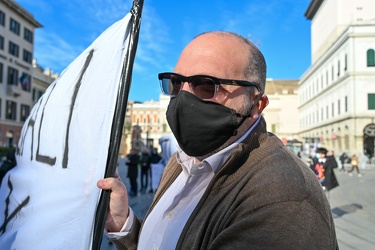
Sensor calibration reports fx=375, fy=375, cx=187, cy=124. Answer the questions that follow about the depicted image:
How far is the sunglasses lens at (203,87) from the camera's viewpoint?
58.4 inches

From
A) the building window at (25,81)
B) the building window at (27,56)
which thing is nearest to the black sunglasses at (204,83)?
the building window at (25,81)

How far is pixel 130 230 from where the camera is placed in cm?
185

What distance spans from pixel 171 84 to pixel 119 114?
0.30 m

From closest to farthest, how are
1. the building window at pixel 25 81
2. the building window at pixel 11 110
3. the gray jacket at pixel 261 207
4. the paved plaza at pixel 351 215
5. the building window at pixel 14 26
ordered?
the gray jacket at pixel 261 207, the paved plaza at pixel 351 215, the building window at pixel 11 110, the building window at pixel 14 26, the building window at pixel 25 81

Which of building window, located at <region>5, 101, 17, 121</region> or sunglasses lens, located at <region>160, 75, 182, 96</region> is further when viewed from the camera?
building window, located at <region>5, 101, 17, 121</region>

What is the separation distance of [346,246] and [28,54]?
5302 centimetres

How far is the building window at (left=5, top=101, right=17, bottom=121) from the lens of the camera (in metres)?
46.4

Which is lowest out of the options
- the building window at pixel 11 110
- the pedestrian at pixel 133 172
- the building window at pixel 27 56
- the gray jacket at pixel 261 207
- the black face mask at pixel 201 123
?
the pedestrian at pixel 133 172

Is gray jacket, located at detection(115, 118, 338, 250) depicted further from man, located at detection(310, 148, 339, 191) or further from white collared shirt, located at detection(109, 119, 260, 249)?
man, located at detection(310, 148, 339, 191)

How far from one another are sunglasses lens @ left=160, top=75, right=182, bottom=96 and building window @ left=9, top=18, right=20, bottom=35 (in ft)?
167

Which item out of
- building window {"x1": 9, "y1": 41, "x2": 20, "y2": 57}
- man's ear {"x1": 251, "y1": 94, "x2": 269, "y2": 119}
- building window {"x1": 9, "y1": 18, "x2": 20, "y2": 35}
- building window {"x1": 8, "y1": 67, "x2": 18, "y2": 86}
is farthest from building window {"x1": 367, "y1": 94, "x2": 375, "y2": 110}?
man's ear {"x1": 251, "y1": 94, "x2": 269, "y2": 119}

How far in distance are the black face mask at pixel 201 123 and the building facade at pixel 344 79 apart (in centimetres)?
4370

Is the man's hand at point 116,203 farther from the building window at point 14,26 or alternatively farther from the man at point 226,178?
the building window at point 14,26

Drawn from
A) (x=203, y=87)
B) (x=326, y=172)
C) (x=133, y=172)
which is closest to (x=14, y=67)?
(x=133, y=172)
